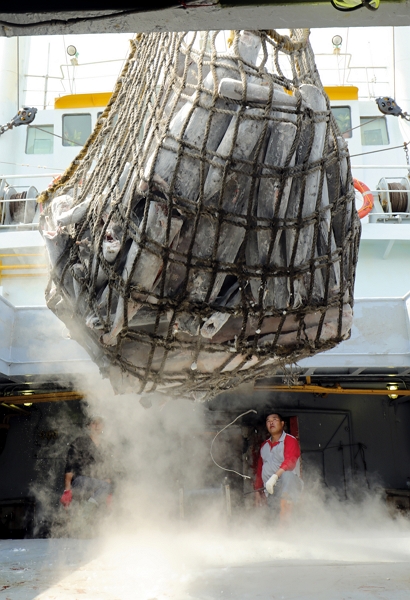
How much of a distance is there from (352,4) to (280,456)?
6171mm

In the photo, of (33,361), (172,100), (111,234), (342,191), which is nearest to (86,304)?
(111,234)

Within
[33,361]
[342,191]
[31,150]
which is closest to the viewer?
[342,191]

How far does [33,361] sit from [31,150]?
6.23m

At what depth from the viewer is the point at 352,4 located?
1.40 m

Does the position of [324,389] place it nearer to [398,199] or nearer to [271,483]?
[271,483]

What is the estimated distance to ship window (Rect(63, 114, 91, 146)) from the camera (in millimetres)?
11109

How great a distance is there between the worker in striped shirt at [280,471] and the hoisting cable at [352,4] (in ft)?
19.2

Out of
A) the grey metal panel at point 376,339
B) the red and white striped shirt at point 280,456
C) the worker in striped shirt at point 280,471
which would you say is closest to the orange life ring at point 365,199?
the grey metal panel at point 376,339

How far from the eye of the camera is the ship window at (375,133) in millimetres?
10938

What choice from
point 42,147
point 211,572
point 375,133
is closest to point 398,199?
point 375,133

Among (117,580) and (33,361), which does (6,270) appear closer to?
(33,361)

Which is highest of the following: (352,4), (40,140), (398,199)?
(40,140)

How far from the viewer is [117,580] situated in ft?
11.2

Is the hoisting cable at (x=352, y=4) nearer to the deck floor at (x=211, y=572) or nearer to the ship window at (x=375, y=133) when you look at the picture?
the deck floor at (x=211, y=572)
